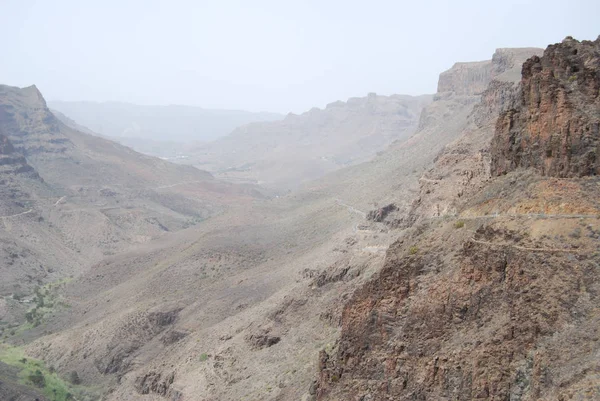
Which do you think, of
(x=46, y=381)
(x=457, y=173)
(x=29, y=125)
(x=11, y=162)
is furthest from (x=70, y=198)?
(x=457, y=173)

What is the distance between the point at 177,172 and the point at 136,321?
115 metres

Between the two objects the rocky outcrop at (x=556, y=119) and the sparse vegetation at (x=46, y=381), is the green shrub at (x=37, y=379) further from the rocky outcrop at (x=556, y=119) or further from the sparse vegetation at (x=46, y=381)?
the rocky outcrop at (x=556, y=119)

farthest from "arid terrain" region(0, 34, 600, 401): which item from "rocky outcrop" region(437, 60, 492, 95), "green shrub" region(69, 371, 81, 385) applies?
"rocky outcrop" region(437, 60, 492, 95)

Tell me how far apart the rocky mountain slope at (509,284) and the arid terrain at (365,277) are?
0.06m

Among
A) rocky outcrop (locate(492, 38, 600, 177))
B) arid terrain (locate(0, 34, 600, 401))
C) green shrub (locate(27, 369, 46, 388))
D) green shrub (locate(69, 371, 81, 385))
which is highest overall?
rocky outcrop (locate(492, 38, 600, 177))

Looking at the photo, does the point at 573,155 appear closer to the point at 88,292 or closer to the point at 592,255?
the point at 592,255

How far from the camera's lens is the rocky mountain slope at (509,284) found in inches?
764

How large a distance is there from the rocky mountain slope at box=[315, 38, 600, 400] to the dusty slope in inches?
267

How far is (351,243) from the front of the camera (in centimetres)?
5469

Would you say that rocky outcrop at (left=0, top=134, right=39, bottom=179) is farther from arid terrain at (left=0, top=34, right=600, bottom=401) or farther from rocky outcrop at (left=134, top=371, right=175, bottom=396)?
rocky outcrop at (left=134, top=371, right=175, bottom=396)

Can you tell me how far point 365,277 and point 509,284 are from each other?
68.5 ft

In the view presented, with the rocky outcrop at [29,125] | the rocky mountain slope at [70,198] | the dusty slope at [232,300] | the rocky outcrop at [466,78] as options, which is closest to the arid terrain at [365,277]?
the dusty slope at [232,300]

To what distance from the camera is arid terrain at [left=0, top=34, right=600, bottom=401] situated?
20.5 metres

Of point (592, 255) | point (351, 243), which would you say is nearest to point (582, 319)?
point (592, 255)
